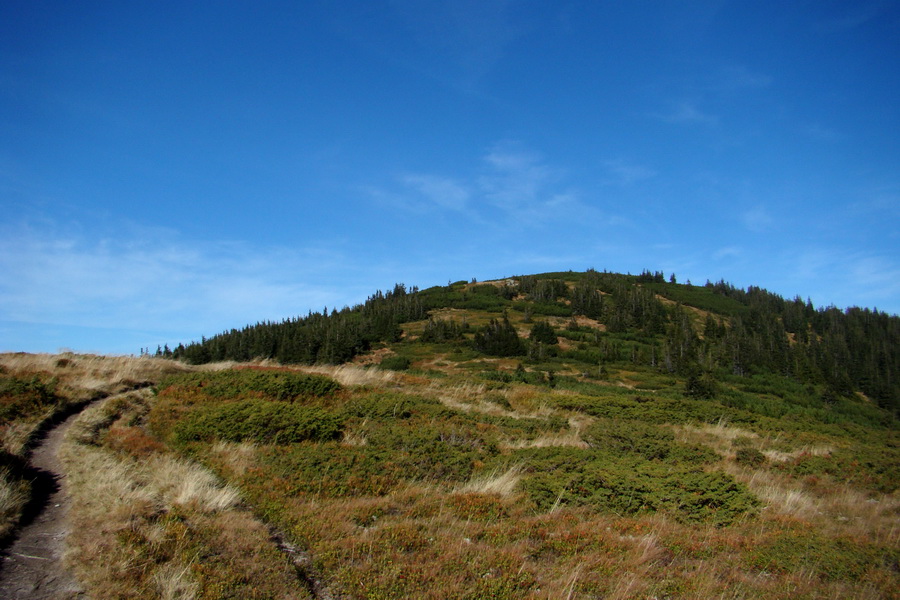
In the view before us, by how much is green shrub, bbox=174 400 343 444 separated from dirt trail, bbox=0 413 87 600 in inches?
116

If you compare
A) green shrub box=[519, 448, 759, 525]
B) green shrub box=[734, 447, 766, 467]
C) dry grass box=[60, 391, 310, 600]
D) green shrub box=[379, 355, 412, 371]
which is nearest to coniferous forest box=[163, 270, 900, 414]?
green shrub box=[379, 355, 412, 371]

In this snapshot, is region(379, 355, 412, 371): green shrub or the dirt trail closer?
the dirt trail

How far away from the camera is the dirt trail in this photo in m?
5.05

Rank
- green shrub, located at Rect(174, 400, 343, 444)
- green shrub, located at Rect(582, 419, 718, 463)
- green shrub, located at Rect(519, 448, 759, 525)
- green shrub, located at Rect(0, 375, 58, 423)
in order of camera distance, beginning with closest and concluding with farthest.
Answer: green shrub, located at Rect(519, 448, 759, 525), green shrub, located at Rect(174, 400, 343, 444), green shrub, located at Rect(0, 375, 58, 423), green shrub, located at Rect(582, 419, 718, 463)

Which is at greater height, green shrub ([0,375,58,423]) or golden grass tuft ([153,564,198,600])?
green shrub ([0,375,58,423])

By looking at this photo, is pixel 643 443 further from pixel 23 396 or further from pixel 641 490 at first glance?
pixel 23 396

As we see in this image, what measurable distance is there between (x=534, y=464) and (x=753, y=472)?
247 inches

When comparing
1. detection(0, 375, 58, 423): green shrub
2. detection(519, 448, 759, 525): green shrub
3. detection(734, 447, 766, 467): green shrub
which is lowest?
detection(734, 447, 766, 467): green shrub

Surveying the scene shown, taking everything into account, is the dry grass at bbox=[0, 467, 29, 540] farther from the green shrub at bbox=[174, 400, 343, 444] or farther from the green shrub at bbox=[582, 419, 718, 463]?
the green shrub at bbox=[582, 419, 718, 463]

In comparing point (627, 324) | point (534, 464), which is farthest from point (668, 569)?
point (627, 324)

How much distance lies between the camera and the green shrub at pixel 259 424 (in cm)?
1140

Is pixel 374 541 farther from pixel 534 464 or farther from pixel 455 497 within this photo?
pixel 534 464

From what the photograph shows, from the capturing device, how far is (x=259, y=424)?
11.9 m

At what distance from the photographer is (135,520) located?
20.9 feet
